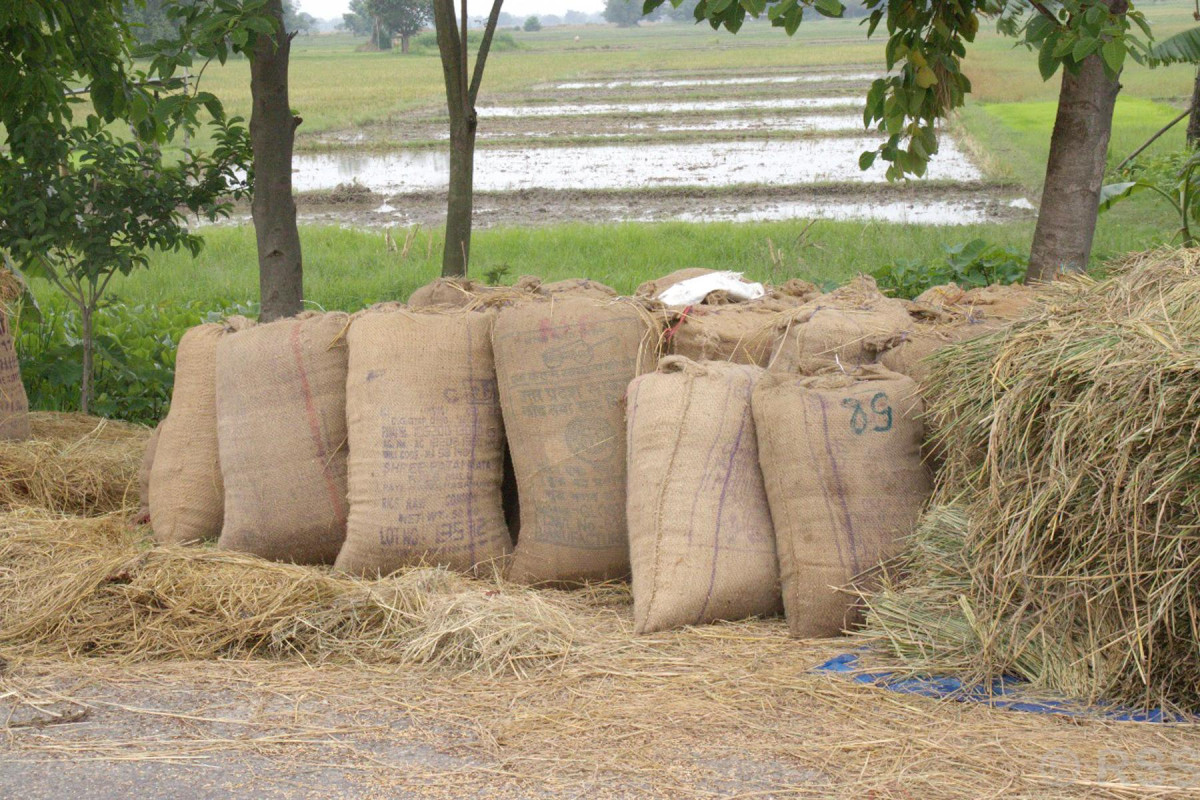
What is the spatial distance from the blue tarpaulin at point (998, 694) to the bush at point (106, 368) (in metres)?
4.10

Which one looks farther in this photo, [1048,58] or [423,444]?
[1048,58]

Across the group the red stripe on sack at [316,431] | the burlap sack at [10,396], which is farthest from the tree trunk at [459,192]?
the red stripe on sack at [316,431]

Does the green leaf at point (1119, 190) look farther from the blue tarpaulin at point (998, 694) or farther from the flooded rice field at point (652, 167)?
the flooded rice field at point (652, 167)

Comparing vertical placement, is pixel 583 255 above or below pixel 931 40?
below

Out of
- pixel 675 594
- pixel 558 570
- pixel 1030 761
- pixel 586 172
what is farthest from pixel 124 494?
pixel 586 172

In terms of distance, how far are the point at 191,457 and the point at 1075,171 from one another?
3.88 m

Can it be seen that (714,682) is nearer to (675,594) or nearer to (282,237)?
(675,594)

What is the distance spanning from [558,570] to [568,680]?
81cm

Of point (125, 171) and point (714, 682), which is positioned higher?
point (125, 171)

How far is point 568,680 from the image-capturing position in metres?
3.10

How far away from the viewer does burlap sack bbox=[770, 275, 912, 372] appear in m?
3.85

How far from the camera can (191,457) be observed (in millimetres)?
4438

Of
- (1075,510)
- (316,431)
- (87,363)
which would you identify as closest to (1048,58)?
(1075,510)

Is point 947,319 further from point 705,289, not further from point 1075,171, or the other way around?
point 1075,171
